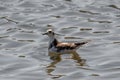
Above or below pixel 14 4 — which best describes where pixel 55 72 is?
below

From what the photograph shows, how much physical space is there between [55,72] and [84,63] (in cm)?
136

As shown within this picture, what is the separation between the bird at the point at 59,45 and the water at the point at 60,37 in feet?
0.90

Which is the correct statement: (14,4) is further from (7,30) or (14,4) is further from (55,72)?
(55,72)

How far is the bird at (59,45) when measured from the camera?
20731 millimetres

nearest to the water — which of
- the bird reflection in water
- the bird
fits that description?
the bird reflection in water

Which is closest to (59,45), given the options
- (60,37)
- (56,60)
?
(56,60)

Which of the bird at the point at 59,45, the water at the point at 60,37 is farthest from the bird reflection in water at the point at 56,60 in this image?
the bird at the point at 59,45

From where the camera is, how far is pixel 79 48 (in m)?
21.5

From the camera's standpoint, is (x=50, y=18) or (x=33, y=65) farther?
(x=50, y=18)

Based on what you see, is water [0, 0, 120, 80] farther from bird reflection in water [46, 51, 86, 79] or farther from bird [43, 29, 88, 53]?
bird [43, 29, 88, 53]

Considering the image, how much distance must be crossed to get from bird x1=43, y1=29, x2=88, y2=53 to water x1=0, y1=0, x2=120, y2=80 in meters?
0.27

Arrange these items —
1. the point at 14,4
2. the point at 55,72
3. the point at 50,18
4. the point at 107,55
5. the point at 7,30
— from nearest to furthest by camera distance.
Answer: the point at 55,72, the point at 107,55, the point at 7,30, the point at 50,18, the point at 14,4

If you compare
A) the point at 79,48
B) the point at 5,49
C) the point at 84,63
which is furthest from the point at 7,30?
the point at 84,63

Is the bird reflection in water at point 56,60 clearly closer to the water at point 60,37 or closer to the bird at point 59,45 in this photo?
the water at point 60,37
